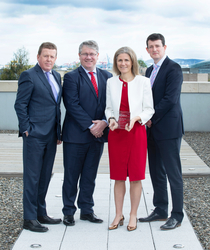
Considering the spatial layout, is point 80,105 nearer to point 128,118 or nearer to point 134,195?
point 128,118

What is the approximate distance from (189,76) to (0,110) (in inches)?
919

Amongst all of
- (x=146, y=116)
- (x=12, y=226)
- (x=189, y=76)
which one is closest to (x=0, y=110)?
(x=12, y=226)

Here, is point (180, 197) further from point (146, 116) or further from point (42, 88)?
point (42, 88)

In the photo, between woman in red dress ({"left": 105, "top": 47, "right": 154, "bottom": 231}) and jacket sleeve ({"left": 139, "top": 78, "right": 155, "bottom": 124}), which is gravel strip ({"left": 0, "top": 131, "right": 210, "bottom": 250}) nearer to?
woman in red dress ({"left": 105, "top": 47, "right": 154, "bottom": 231})

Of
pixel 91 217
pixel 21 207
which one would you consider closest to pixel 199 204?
pixel 91 217

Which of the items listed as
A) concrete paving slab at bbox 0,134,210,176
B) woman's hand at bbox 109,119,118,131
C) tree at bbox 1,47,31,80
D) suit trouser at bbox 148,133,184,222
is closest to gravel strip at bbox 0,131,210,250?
concrete paving slab at bbox 0,134,210,176

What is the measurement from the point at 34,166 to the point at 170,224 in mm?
1496

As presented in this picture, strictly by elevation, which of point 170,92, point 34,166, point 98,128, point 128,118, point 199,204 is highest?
→ point 170,92

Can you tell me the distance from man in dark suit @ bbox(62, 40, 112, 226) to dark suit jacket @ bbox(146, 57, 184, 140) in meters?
0.55

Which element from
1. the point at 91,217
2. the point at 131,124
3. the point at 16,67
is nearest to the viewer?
the point at 131,124

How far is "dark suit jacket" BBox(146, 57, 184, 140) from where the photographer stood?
3232 mm

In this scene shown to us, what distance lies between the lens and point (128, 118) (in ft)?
10.4

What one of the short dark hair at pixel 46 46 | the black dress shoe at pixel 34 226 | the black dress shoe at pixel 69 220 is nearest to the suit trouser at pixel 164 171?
the black dress shoe at pixel 69 220

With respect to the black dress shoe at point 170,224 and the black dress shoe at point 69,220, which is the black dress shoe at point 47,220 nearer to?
the black dress shoe at point 69,220
